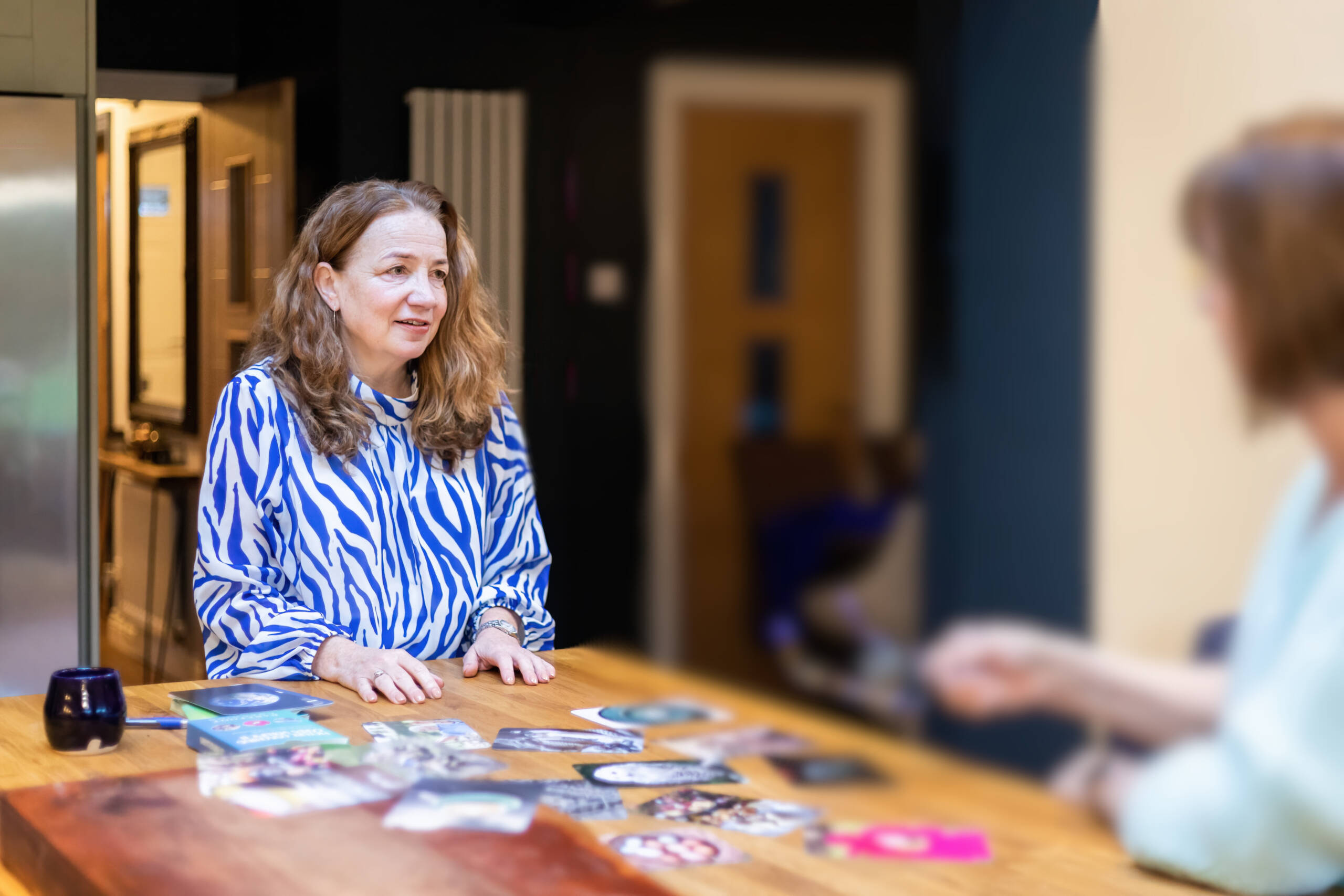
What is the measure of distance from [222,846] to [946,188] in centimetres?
78

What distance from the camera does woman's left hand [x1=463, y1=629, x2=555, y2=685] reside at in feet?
4.89

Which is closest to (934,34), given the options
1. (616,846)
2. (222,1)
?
(616,846)

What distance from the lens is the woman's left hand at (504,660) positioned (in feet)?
4.89

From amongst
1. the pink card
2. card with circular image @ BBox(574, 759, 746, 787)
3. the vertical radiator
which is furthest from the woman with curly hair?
the vertical radiator

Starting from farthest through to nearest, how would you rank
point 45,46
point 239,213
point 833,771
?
point 239,213 → point 45,46 → point 833,771

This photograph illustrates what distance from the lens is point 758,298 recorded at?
246 millimetres

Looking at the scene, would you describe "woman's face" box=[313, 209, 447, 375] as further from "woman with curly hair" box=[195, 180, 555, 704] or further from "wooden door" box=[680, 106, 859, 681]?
"wooden door" box=[680, 106, 859, 681]

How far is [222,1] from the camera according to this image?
13.9ft

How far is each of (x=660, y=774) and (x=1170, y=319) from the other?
771mm

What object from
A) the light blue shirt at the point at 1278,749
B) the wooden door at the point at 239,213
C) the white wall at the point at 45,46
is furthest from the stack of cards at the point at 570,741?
the wooden door at the point at 239,213

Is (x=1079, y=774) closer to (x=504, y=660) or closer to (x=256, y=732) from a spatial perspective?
(x=256, y=732)

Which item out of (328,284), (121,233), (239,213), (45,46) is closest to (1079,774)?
(328,284)

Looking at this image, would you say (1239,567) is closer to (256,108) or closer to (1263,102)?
(1263,102)

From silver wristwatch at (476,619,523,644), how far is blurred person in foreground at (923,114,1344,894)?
1341 mm
